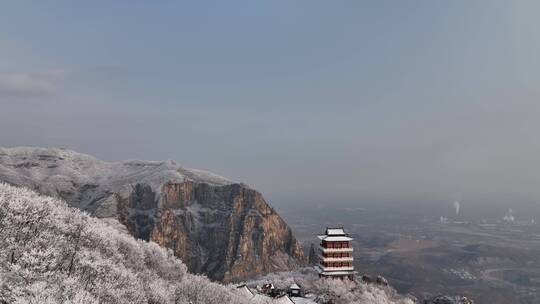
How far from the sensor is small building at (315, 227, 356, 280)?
103 metres

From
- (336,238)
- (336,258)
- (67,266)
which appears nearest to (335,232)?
(336,238)

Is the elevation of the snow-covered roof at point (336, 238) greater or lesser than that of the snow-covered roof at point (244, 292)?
greater

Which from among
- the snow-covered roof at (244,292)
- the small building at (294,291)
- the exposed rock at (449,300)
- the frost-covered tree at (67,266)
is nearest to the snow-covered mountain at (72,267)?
the frost-covered tree at (67,266)

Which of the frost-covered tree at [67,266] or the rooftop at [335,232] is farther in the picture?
the rooftop at [335,232]

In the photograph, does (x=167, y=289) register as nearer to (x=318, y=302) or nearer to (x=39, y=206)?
(x=39, y=206)

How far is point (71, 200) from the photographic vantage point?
198 metres

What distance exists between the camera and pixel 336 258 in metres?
104

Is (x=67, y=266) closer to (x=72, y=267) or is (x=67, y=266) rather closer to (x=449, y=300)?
(x=72, y=267)

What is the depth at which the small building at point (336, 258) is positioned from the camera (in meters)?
103

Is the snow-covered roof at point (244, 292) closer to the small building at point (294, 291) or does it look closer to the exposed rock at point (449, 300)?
the small building at point (294, 291)

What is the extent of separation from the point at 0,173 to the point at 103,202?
152 feet

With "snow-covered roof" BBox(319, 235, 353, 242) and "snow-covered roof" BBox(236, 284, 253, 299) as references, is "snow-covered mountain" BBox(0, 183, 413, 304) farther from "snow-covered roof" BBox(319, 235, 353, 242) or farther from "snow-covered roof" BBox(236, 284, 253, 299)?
"snow-covered roof" BBox(319, 235, 353, 242)

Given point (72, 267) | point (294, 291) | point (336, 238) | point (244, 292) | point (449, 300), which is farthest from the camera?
point (336, 238)

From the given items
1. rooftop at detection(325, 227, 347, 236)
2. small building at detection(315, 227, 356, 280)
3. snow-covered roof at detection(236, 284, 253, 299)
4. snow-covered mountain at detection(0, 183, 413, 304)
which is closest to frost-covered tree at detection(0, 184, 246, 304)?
snow-covered mountain at detection(0, 183, 413, 304)
